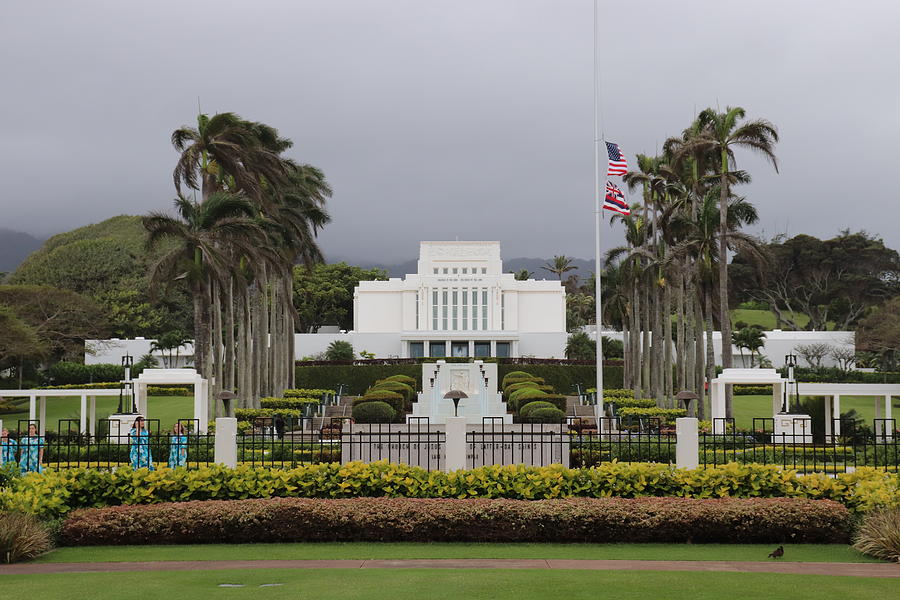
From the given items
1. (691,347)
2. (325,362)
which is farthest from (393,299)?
(691,347)

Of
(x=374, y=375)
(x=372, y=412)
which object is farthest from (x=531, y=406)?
(x=374, y=375)

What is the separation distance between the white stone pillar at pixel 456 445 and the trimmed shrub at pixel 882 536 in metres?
6.45

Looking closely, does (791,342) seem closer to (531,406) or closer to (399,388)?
(399,388)

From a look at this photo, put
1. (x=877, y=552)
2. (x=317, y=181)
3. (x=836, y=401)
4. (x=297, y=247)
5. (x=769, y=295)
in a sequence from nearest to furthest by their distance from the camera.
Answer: (x=877, y=552), (x=836, y=401), (x=297, y=247), (x=317, y=181), (x=769, y=295)

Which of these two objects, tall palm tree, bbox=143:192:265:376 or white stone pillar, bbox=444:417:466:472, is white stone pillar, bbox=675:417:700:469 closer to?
white stone pillar, bbox=444:417:466:472

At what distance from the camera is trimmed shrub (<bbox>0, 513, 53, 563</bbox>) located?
11531 millimetres

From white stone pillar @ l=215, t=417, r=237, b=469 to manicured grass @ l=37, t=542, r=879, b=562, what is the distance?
3.70m

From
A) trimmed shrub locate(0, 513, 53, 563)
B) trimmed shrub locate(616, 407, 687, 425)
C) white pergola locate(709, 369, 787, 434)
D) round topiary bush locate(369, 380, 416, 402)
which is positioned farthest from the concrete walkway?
round topiary bush locate(369, 380, 416, 402)

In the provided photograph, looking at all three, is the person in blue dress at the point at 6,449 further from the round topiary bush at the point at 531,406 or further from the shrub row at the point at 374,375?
the shrub row at the point at 374,375

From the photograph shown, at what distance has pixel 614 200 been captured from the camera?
33.1 m

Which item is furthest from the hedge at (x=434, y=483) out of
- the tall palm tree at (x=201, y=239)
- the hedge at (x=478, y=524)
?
the tall palm tree at (x=201, y=239)

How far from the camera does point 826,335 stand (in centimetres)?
7038

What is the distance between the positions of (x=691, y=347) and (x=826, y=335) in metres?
33.5

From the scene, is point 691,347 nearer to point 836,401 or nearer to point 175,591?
point 836,401
